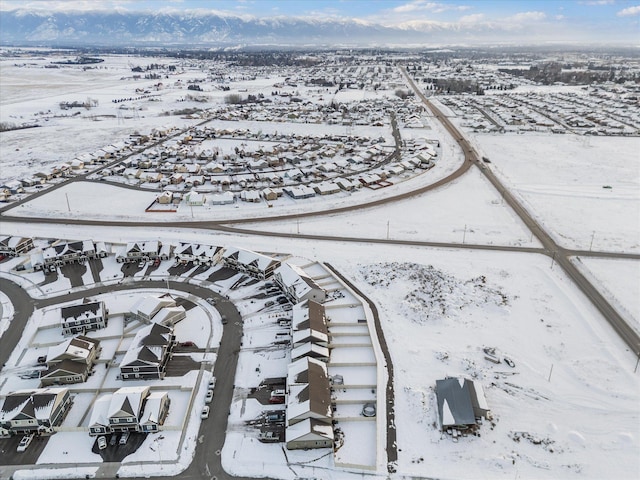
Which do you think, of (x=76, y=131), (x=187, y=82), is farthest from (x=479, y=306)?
(x=187, y=82)

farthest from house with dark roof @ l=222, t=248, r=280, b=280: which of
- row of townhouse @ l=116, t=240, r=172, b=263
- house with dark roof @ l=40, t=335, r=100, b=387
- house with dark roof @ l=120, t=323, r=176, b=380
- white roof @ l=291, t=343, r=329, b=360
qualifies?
house with dark roof @ l=40, t=335, r=100, b=387

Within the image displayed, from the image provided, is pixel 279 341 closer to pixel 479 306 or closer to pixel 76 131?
pixel 479 306

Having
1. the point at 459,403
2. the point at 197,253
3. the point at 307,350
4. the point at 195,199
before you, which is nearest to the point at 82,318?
the point at 197,253

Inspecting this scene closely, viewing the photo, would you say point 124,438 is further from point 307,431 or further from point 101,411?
point 307,431

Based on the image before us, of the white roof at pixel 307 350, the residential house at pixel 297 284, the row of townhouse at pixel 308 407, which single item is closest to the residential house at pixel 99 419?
the row of townhouse at pixel 308 407

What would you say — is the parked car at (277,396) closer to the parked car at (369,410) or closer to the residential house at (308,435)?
the residential house at (308,435)
